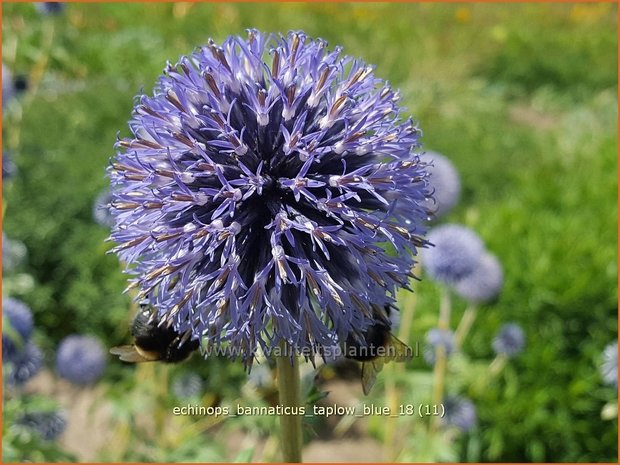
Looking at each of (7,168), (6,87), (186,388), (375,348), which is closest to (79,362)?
(186,388)

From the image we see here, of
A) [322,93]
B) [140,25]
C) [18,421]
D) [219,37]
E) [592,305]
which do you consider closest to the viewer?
[322,93]

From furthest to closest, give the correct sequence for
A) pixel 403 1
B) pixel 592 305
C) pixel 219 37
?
1. pixel 403 1
2. pixel 219 37
3. pixel 592 305

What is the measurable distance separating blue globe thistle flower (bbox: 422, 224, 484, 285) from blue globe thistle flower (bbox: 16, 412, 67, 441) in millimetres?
1495

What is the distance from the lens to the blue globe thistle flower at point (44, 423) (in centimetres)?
214

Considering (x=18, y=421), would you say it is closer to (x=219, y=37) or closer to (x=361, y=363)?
(x=361, y=363)

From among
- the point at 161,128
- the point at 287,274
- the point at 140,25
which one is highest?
the point at 140,25

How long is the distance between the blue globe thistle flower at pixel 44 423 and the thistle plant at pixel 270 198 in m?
1.28

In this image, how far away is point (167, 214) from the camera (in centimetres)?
110

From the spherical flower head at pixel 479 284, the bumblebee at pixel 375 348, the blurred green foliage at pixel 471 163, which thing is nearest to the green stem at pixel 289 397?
the bumblebee at pixel 375 348

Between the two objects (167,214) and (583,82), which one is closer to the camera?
(167,214)

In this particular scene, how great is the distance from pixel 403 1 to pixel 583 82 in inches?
143

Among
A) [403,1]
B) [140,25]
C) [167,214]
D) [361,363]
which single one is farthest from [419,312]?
[403,1]

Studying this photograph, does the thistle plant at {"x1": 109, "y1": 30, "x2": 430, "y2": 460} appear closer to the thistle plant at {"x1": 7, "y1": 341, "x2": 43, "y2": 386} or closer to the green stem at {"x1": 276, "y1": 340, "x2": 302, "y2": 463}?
the green stem at {"x1": 276, "y1": 340, "x2": 302, "y2": 463}

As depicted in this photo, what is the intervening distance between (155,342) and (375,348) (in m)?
0.43
